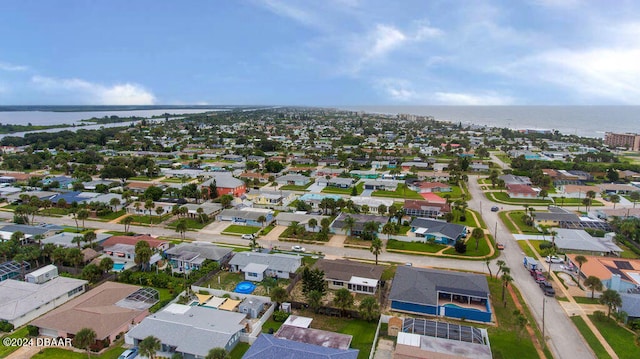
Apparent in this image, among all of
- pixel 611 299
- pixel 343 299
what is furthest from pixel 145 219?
pixel 611 299

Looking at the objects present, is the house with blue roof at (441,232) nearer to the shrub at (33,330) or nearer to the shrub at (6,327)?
the shrub at (33,330)

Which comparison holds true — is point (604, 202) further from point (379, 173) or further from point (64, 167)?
point (64, 167)

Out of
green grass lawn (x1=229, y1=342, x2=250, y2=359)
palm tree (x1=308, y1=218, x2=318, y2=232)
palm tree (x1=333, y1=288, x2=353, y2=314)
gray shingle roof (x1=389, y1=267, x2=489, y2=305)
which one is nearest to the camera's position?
green grass lawn (x1=229, y1=342, x2=250, y2=359)

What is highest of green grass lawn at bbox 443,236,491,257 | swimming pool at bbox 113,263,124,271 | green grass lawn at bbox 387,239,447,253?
green grass lawn at bbox 443,236,491,257

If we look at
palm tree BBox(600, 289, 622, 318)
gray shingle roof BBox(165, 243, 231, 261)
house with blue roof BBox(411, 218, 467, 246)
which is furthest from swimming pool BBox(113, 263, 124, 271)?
palm tree BBox(600, 289, 622, 318)

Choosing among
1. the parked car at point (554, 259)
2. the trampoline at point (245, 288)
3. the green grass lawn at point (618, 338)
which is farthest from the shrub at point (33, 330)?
the parked car at point (554, 259)

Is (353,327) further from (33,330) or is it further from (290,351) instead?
(33,330)

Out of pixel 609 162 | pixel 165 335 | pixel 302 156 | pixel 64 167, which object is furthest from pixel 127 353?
pixel 609 162

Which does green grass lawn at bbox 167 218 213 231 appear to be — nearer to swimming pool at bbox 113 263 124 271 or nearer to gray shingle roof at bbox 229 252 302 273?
swimming pool at bbox 113 263 124 271
